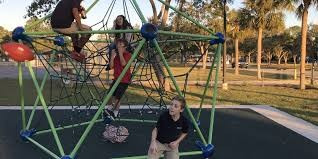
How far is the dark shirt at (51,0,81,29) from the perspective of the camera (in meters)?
6.29

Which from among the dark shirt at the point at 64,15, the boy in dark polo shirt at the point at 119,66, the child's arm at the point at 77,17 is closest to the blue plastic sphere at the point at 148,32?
the child's arm at the point at 77,17

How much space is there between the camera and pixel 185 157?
619cm

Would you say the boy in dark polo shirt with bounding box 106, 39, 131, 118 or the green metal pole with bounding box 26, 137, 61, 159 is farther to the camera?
the boy in dark polo shirt with bounding box 106, 39, 131, 118

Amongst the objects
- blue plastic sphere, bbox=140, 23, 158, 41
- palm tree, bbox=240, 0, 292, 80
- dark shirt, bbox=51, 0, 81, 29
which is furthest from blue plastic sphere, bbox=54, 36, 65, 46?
palm tree, bbox=240, 0, 292, 80

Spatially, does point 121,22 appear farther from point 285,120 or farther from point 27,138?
point 285,120

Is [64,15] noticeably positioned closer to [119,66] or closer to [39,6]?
[119,66]

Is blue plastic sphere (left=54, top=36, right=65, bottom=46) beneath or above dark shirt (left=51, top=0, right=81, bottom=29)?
beneath

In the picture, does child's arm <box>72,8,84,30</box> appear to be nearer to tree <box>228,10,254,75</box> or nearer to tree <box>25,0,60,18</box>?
tree <box>25,0,60,18</box>

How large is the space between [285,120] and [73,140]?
5.04 meters

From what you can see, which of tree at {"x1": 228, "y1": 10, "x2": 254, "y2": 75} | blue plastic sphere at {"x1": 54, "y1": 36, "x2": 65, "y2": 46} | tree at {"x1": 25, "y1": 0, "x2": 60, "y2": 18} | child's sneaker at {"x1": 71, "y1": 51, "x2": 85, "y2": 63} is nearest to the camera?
child's sneaker at {"x1": 71, "y1": 51, "x2": 85, "y2": 63}

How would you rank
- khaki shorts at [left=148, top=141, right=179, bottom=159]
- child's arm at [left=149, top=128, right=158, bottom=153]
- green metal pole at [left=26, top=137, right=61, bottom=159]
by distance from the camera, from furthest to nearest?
green metal pole at [left=26, top=137, right=61, bottom=159], khaki shorts at [left=148, top=141, right=179, bottom=159], child's arm at [left=149, top=128, right=158, bottom=153]

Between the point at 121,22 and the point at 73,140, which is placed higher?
the point at 121,22

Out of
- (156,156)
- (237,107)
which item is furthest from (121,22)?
(237,107)

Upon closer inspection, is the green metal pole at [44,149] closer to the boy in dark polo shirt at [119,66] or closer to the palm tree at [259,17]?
the boy in dark polo shirt at [119,66]
